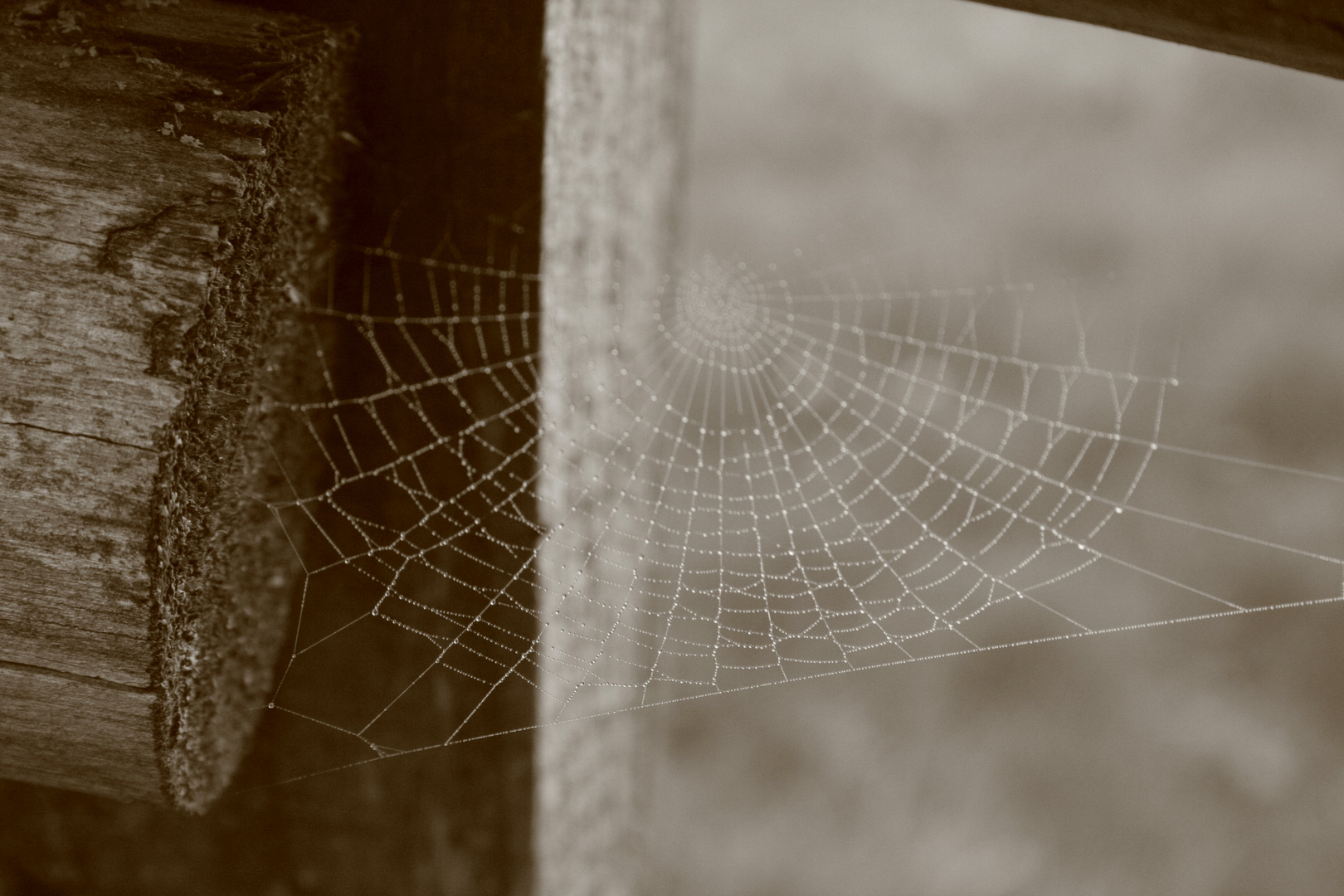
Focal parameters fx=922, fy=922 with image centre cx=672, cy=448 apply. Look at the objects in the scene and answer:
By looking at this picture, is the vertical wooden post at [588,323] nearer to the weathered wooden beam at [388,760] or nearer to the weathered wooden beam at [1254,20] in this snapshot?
the weathered wooden beam at [388,760]

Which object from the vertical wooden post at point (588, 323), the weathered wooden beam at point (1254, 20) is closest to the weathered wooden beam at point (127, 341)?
the vertical wooden post at point (588, 323)

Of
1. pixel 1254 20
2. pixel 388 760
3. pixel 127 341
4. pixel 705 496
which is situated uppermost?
pixel 1254 20

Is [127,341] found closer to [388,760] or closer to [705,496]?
[388,760]

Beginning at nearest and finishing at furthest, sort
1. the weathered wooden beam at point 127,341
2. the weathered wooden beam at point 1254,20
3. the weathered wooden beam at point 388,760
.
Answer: the weathered wooden beam at point 127,341 → the weathered wooden beam at point 1254,20 → the weathered wooden beam at point 388,760

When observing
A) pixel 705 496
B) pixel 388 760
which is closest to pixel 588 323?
pixel 705 496

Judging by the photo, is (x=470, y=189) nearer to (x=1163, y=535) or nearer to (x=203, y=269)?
(x=203, y=269)

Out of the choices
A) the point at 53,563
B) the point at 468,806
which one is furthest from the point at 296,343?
the point at 468,806
